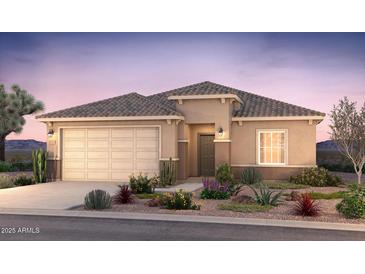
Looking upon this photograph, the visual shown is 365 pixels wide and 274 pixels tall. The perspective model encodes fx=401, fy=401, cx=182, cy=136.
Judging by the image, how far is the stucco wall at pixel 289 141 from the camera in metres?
18.8

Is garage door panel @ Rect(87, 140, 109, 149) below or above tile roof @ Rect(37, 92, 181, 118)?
below

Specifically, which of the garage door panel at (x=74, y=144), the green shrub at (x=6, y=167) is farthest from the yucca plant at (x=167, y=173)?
the green shrub at (x=6, y=167)

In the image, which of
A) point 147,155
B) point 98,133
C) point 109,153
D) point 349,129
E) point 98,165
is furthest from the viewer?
point 98,133

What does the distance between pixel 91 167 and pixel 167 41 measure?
7.53 meters

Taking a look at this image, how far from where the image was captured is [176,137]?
18.3 m

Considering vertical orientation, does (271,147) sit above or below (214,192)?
above

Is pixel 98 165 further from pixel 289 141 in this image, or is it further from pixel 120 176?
pixel 289 141

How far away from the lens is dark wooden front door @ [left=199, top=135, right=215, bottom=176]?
2044cm

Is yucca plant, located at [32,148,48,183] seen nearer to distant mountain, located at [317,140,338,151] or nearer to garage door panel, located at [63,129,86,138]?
garage door panel, located at [63,129,86,138]

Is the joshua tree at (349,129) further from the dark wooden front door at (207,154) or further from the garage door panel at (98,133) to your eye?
the garage door panel at (98,133)

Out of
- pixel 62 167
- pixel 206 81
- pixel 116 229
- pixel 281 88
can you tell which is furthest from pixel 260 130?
pixel 116 229

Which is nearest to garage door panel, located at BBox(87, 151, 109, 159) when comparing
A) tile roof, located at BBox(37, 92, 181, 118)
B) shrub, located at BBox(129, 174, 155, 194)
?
tile roof, located at BBox(37, 92, 181, 118)

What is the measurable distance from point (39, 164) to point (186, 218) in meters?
11.0

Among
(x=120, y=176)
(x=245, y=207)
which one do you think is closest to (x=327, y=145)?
(x=120, y=176)
